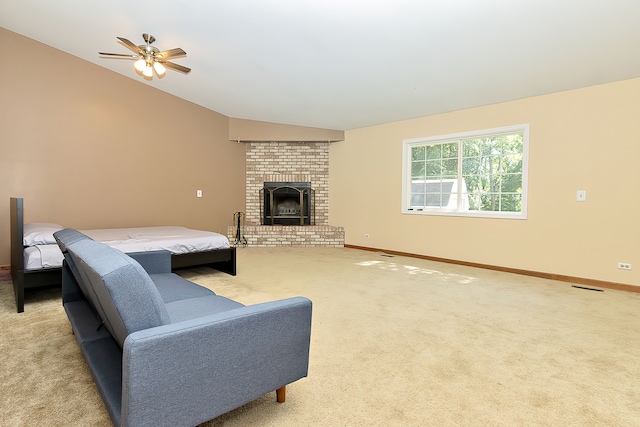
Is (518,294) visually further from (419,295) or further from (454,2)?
(454,2)

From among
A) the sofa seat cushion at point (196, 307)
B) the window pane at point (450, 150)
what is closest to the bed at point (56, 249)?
the sofa seat cushion at point (196, 307)

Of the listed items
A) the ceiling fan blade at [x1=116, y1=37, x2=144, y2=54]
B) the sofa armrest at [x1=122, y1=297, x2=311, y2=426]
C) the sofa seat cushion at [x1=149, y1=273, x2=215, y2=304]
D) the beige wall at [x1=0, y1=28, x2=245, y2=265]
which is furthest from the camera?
the beige wall at [x1=0, y1=28, x2=245, y2=265]

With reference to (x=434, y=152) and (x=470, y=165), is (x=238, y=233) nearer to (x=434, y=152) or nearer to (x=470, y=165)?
(x=434, y=152)

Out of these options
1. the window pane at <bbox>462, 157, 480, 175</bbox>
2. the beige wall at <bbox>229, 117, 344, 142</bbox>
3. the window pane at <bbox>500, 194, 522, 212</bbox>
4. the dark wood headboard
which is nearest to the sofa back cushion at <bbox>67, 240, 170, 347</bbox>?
the dark wood headboard

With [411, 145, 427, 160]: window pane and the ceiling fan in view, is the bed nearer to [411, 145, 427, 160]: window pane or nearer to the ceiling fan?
the ceiling fan

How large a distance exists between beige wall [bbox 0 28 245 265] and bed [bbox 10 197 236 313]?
1.01m

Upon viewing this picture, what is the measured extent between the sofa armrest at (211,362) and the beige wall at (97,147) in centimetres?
475

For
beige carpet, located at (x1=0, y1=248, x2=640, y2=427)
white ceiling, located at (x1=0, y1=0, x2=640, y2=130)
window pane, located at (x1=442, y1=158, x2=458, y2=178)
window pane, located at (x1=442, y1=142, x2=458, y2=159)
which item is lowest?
beige carpet, located at (x1=0, y1=248, x2=640, y2=427)

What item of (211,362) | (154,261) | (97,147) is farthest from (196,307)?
(97,147)

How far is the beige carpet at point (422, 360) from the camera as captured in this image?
Answer: 1.56 m

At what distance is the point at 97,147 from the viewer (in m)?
5.03

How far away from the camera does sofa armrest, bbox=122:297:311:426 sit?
3.53ft

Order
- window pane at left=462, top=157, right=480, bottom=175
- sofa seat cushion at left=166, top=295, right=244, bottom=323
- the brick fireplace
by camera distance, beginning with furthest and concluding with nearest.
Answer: the brick fireplace, window pane at left=462, top=157, right=480, bottom=175, sofa seat cushion at left=166, top=295, right=244, bottom=323

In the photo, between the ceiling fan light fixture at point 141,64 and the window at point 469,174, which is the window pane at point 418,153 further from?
the ceiling fan light fixture at point 141,64
